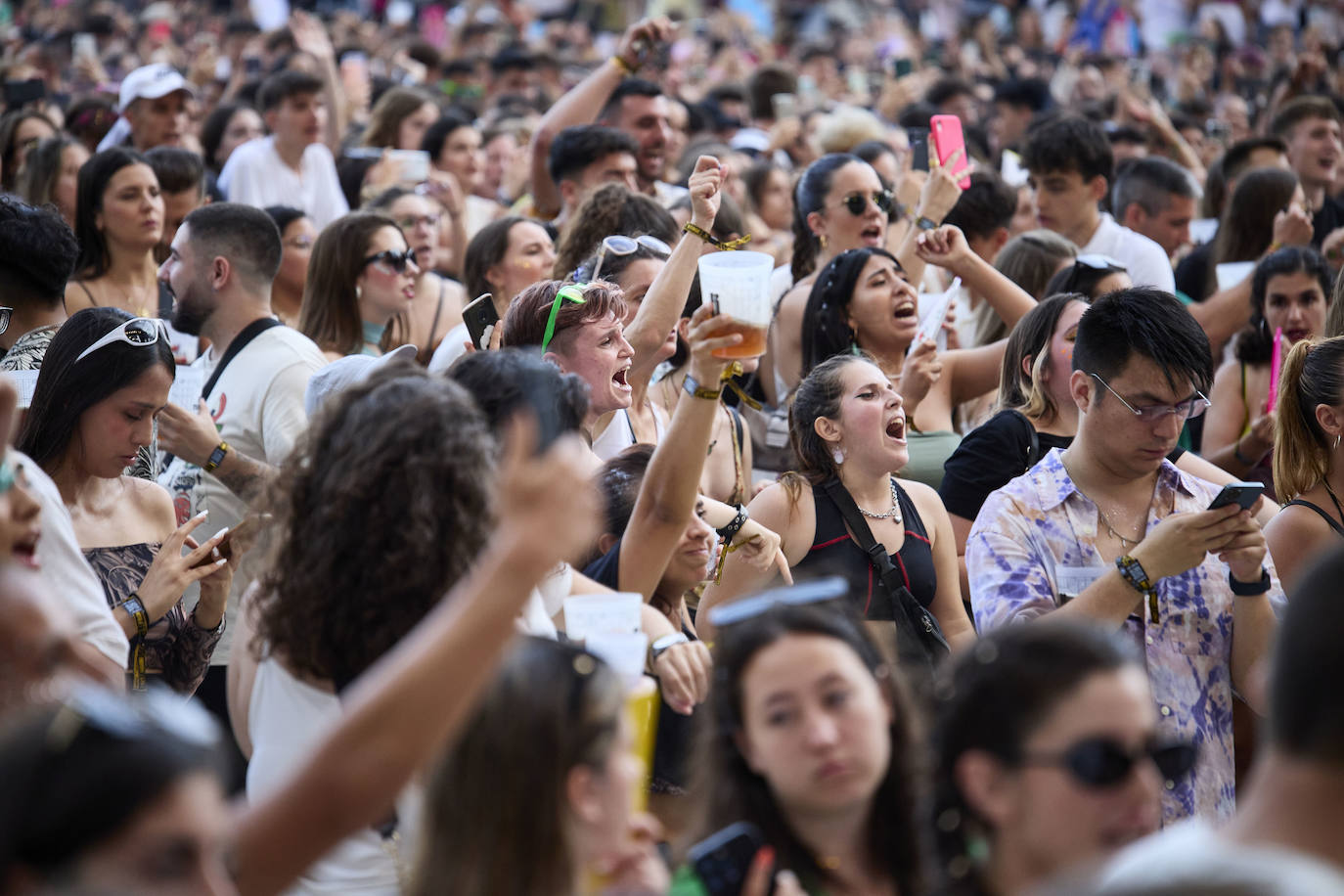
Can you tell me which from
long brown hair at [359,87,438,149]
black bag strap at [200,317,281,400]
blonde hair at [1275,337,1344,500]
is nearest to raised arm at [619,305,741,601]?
blonde hair at [1275,337,1344,500]

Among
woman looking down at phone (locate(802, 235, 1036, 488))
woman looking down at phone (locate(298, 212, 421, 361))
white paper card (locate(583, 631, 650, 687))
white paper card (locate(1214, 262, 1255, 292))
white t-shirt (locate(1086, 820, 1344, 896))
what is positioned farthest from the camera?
white paper card (locate(1214, 262, 1255, 292))

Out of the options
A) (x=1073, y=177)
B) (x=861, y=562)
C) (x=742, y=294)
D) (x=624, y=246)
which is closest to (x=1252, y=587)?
(x=861, y=562)

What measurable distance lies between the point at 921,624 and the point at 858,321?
4.81 feet

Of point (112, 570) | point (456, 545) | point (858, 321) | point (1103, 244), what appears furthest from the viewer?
point (1103, 244)

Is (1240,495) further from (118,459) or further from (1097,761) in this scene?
(118,459)

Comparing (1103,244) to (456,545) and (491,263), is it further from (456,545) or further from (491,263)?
(456,545)

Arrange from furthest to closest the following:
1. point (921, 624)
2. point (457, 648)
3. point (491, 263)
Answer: point (491, 263), point (921, 624), point (457, 648)

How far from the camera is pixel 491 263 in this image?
5.38m

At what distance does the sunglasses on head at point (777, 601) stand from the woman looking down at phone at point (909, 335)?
235 centimetres

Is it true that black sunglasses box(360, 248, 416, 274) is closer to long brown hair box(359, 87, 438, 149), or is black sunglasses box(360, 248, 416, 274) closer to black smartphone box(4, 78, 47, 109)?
black smartphone box(4, 78, 47, 109)

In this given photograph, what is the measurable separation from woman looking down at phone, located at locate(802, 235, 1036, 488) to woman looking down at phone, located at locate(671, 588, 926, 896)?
7.76 ft

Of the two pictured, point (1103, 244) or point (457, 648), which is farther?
point (1103, 244)

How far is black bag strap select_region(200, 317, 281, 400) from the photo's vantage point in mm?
4312

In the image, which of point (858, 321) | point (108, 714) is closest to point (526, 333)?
point (858, 321)
